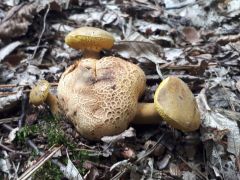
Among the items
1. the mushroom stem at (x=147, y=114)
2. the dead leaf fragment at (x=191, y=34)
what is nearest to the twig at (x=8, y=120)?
the mushroom stem at (x=147, y=114)

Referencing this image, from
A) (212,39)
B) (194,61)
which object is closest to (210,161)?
(194,61)

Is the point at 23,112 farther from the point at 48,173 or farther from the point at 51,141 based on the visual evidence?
the point at 48,173

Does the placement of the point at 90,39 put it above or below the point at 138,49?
above

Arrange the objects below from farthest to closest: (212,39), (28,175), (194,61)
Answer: (212,39) → (194,61) → (28,175)

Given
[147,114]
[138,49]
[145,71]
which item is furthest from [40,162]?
[138,49]

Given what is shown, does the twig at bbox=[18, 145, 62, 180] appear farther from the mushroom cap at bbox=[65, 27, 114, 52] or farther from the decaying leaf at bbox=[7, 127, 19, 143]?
the mushroom cap at bbox=[65, 27, 114, 52]

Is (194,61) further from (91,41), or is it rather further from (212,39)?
(91,41)
